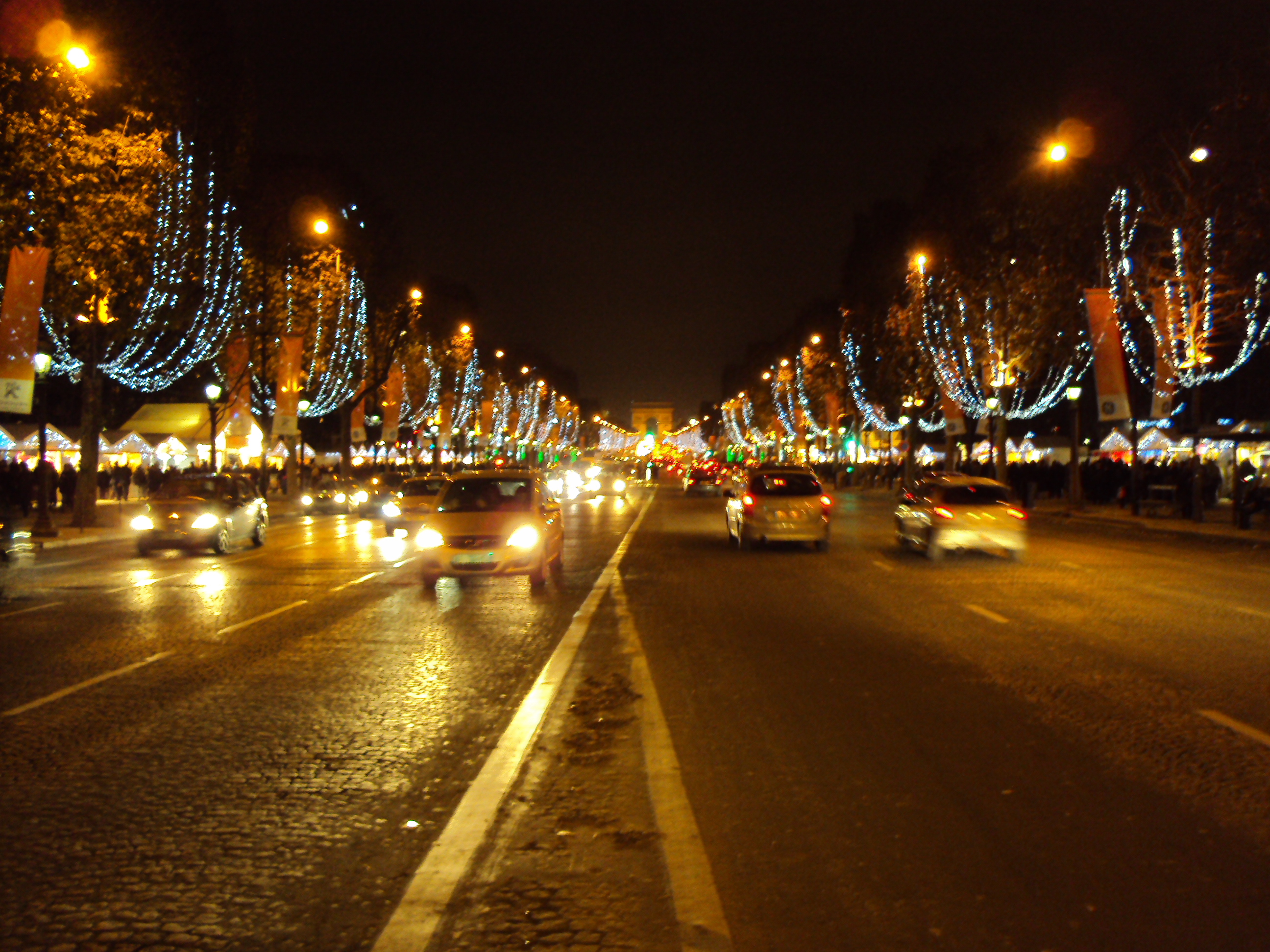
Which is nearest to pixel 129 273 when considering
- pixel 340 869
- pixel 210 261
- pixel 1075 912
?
pixel 210 261

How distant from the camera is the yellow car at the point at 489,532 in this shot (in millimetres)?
16875

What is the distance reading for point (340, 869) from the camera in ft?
17.4

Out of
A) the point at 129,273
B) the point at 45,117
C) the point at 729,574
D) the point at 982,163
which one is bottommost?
the point at 729,574

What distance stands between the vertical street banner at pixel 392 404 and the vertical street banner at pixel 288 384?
45.0ft

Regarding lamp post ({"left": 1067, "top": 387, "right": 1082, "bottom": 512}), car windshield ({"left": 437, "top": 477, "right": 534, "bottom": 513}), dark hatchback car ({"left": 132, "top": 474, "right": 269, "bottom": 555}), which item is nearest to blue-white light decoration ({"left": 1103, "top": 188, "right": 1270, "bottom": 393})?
lamp post ({"left": 1067, "top": 387, "right": 1082, "bottom": 512})

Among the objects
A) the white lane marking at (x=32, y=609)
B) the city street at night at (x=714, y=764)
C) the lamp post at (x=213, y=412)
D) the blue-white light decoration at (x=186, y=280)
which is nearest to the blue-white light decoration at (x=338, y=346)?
the lamp post at (x=213, y=412)

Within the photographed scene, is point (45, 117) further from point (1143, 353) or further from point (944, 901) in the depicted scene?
point (1143, 353)

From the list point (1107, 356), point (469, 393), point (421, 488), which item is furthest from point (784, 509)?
point (469, 393)

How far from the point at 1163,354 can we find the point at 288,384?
28662 mm

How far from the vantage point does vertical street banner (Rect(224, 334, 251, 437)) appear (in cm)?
4047

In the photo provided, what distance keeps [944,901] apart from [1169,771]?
2.67 meters

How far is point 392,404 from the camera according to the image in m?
58.2

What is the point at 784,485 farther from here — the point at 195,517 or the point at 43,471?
the point at 43,471

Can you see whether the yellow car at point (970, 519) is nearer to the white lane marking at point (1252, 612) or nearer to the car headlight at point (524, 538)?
the white lane marking at point (1252, 612)
